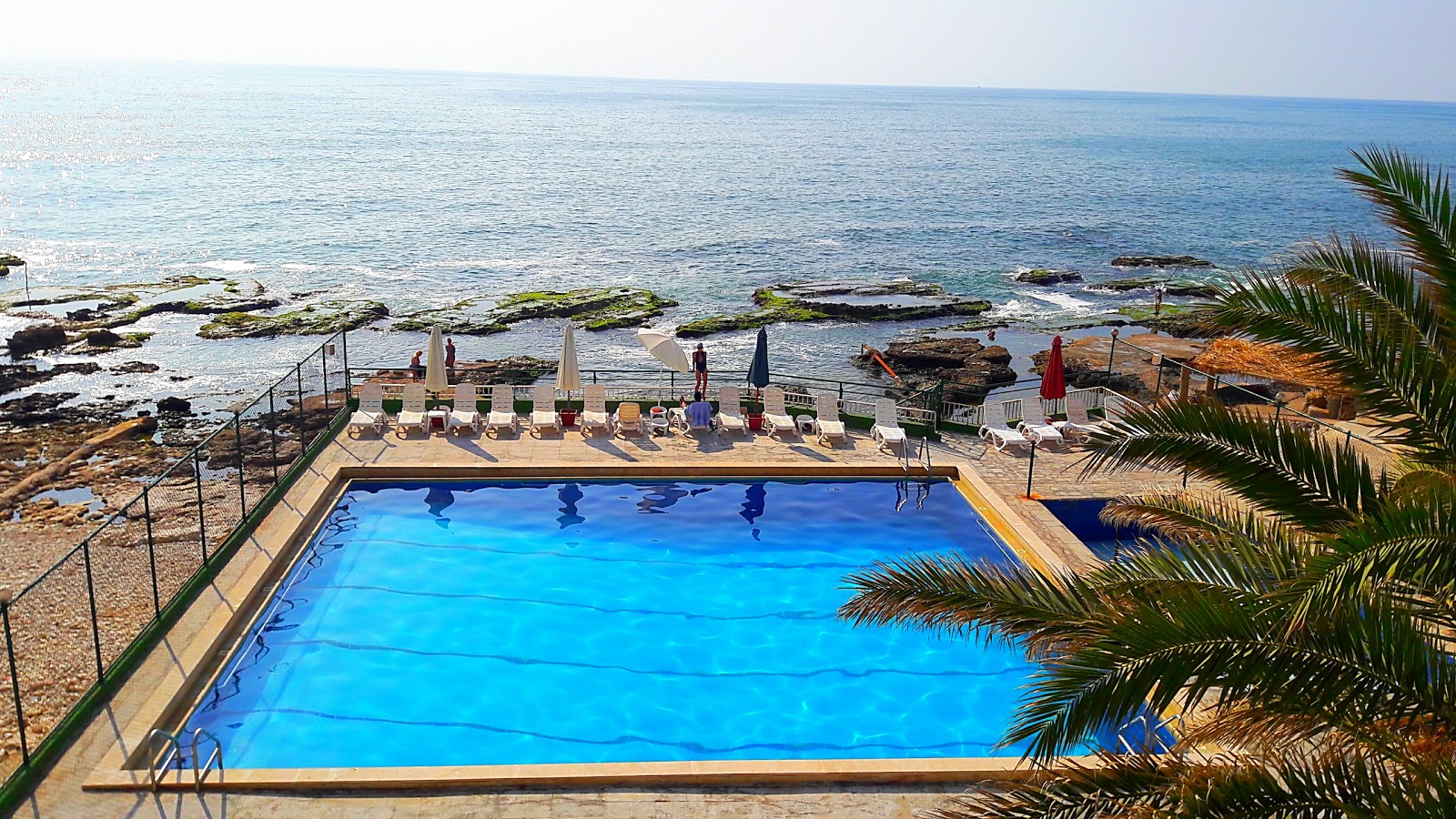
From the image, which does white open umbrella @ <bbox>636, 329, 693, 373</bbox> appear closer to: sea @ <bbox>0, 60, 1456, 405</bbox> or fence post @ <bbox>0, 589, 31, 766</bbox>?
fence post @ <bbox>0, 589, 31, 766</bbox>

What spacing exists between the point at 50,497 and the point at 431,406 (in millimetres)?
7195

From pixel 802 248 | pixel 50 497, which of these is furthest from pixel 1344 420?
pixel 802 248

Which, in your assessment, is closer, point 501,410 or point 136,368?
point 501,410

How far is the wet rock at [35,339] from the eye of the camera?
120 feet

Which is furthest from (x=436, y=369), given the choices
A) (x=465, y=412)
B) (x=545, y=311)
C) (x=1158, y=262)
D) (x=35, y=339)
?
(x=1158, y=262)

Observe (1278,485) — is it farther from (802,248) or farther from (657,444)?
(802,248)

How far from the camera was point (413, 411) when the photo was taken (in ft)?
69.5

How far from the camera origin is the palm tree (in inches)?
217

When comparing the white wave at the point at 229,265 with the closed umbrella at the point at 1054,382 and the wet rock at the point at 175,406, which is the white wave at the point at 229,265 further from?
the closed umbrella at the point at 1054,382

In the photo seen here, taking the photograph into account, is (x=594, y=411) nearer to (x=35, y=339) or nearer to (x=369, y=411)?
(x=369, y=411)

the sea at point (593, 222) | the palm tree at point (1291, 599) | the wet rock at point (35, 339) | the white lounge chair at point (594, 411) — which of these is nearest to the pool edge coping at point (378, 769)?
the palm tree at point (1291, 599)

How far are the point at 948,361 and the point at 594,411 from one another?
20856mm

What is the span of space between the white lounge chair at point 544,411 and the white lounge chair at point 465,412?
3.56ft

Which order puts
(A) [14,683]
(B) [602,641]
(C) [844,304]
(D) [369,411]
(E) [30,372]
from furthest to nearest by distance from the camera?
(C) [844,304], (E) [30,372], (D) [369,411], (B) [602,641], (A) [14,683]
